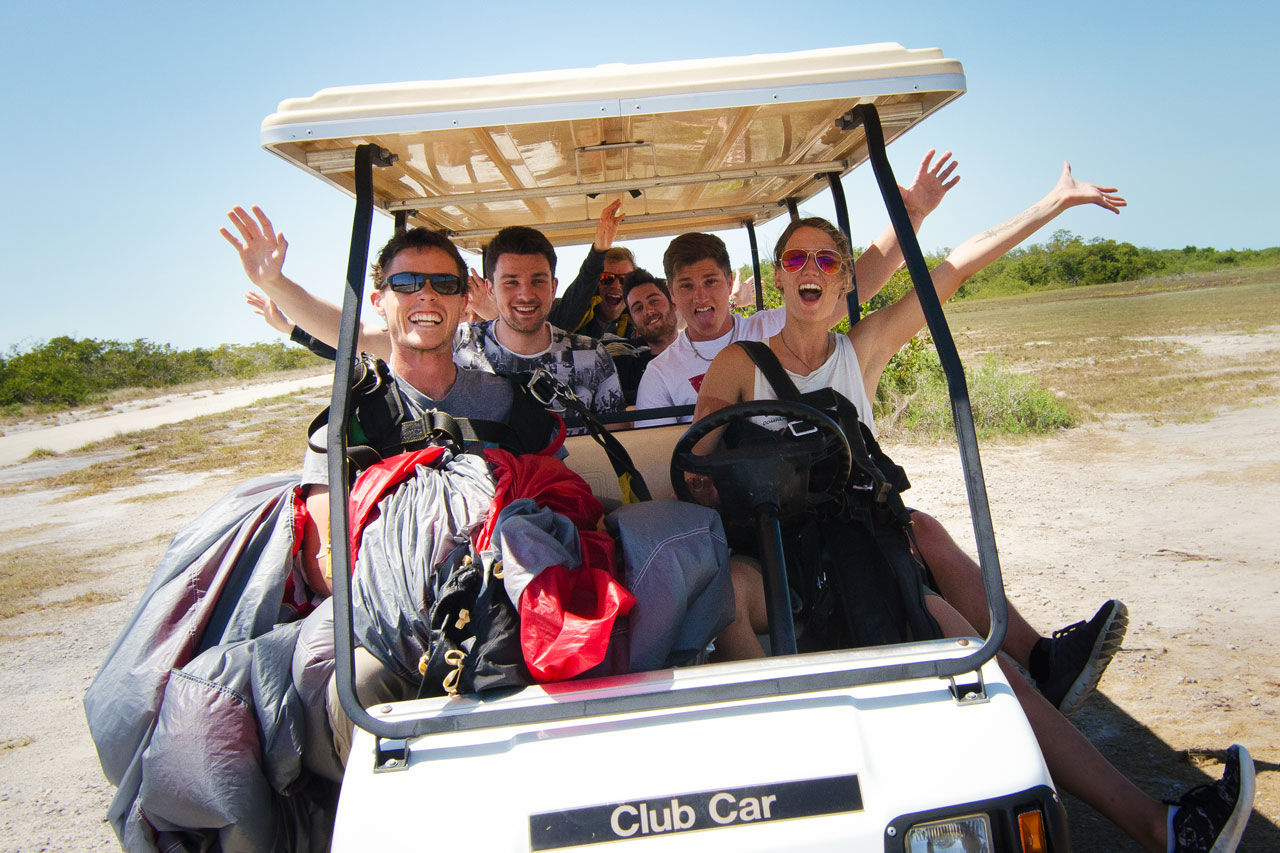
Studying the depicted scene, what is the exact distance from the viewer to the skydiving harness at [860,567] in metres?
1.97

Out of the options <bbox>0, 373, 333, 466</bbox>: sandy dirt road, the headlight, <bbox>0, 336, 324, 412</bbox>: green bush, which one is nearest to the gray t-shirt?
the headlight

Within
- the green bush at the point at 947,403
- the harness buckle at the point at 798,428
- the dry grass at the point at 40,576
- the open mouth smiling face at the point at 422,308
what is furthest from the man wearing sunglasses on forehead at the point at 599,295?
the green bush at the point at 947,403

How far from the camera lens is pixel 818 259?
255cm

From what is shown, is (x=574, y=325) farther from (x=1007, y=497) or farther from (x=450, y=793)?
(x=1007, y=497)

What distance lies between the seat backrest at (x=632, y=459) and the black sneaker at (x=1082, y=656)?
1379mm

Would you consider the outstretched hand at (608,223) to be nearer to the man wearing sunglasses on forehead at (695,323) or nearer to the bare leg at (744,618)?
the man wearing sunglasses on forehead at (695,323)

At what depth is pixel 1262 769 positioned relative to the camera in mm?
2580

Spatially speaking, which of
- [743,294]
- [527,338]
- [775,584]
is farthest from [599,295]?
[775,584]

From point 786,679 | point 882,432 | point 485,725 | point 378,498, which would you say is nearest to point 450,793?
point 485,725

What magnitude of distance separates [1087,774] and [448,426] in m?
1.80

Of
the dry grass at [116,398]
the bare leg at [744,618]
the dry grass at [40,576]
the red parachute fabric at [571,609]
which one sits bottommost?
the dry grass at [40,576]

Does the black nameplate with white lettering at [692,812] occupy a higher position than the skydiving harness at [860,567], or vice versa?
the skydiving harness at [860,567]

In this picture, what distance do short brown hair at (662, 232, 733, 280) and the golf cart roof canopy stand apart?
0.63 feet

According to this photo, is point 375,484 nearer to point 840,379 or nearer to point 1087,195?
point 840,379
